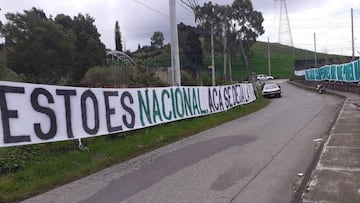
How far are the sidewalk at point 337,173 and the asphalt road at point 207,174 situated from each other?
0.37m

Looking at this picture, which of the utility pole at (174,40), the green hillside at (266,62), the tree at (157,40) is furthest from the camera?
the tree at (157,40)

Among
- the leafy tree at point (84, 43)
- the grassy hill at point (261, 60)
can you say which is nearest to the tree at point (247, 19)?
the grassy hill at point (261, 60)

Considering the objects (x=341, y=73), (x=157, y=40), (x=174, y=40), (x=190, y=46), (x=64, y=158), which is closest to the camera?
(x=64, y=158)

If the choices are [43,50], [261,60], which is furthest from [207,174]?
[261,60]

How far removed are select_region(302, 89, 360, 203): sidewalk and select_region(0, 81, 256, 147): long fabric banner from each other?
5387 millimetres

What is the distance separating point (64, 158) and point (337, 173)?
558 cm

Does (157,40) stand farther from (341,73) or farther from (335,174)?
(335,174)

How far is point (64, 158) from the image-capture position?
11.0 meters

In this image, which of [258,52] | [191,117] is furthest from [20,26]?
[258,52]

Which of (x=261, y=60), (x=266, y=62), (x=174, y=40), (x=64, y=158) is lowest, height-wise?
(x=64, y=158)

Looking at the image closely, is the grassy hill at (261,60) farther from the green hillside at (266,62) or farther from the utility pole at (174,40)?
the utility pole at (174,40)

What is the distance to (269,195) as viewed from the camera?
7.79 metres

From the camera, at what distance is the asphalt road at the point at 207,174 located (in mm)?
7902

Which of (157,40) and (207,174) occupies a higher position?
(157,40)
